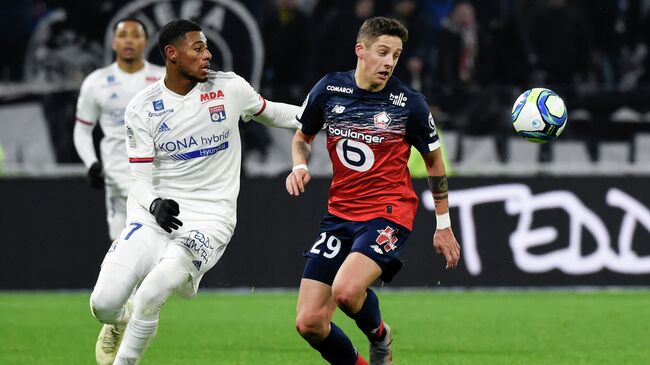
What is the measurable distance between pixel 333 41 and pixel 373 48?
901 cm

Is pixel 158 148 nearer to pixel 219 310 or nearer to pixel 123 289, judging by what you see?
pixel 123 289

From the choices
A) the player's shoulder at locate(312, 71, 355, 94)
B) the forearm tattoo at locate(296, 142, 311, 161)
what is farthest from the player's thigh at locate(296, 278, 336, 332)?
the player's shoulder at locate(312, 71, 355, 94)

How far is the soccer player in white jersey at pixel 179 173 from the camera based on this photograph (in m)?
7.49

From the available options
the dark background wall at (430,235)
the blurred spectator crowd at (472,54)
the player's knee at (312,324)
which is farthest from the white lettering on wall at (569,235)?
the player's knee at (312,324)

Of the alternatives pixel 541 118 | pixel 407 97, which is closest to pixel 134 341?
pixel 407 97

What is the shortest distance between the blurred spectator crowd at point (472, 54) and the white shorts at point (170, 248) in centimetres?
807

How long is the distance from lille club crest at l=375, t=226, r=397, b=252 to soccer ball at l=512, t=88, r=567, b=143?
1.33 meters

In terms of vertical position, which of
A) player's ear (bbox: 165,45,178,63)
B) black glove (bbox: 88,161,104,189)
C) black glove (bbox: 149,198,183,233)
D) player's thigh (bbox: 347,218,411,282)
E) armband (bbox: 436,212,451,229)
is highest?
player's ear (bbox: 165,45,178,63)

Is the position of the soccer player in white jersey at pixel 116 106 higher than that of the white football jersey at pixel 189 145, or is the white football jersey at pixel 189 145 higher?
the white football jersey at pixel 189 145

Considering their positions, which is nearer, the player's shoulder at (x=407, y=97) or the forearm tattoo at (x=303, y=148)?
the player's shoulder at (x=407, y=97)

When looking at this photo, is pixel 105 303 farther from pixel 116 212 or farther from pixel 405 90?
pixel 116 212

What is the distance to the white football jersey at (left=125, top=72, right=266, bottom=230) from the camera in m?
7.77

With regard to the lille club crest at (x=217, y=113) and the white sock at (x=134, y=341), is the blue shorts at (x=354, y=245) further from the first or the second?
the white sock at (x=134, y=341)

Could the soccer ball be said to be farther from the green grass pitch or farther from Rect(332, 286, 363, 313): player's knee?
Rect(332, 286, 363, 313): player's knee
